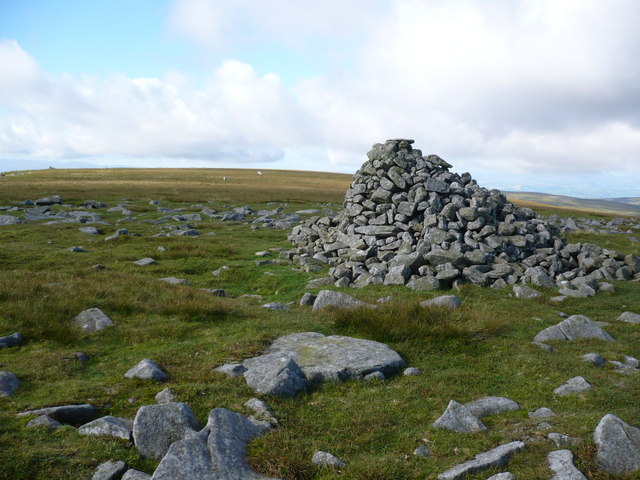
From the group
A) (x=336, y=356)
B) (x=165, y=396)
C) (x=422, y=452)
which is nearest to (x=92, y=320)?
(x=165, y=396)

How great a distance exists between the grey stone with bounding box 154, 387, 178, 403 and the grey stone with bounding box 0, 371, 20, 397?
2328mm

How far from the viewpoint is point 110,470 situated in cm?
562

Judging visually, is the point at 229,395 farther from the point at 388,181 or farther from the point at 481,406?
the point at 388,181

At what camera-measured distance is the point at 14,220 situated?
104 ft

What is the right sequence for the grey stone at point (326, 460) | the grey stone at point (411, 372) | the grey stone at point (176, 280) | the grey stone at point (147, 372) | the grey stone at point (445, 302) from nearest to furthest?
the grey stone at point (326, 460)
the grey stone at point (147, 372)
the grey stone at point (411, 372)
the grey stone at point (445, 302)
the grey stone at point (176, 280)

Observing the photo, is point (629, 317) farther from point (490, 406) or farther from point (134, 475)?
point (134, 475)

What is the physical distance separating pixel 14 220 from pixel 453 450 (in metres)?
34.2

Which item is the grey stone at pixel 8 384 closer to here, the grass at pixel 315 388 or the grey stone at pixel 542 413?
the grass at pixel 315 388

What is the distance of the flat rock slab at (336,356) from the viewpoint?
870cm

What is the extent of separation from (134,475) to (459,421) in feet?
14.5

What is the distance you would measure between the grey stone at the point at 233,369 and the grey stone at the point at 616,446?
223 inches

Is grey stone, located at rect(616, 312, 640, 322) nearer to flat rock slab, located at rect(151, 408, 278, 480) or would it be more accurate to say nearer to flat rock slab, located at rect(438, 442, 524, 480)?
flat rock slab, located at rect(438, 442, 524, 480)

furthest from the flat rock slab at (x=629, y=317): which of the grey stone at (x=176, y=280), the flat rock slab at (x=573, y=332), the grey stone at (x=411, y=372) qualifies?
the grey stone at (x=176, y=280)

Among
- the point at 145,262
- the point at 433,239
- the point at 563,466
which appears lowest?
the point at 145,262
